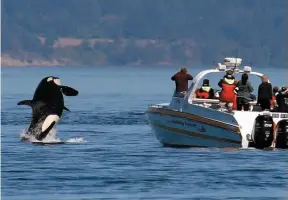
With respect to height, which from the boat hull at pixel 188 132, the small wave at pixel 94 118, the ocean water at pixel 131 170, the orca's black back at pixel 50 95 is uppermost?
the orca's black back at pixel 50 95

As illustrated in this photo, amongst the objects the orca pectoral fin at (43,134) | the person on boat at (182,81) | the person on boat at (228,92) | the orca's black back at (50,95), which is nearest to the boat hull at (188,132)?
the person on boat at (182,81)

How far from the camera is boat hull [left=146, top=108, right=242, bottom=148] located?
42.3 meters

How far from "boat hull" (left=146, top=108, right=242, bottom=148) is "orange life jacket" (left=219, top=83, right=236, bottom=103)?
952 millimetres

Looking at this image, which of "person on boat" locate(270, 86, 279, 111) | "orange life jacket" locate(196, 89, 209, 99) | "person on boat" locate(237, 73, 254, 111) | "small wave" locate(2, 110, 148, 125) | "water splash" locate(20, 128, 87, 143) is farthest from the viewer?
"small wave" locate(2, 110, 148, 125)

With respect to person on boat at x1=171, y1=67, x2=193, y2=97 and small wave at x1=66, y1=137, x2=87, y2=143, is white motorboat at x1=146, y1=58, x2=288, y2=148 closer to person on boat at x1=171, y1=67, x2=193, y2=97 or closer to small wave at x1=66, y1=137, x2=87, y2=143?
person on boat at x1=171, y1=67, x2=193, y2=97

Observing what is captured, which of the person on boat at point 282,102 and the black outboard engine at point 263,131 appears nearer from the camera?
the black outboard engine at point 263,131

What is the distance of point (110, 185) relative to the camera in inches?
1352

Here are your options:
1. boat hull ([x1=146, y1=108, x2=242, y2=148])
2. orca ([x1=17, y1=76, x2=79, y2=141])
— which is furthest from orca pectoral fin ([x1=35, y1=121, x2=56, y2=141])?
boat hull ([x1=146, y1=108, x2=242, y2=148])

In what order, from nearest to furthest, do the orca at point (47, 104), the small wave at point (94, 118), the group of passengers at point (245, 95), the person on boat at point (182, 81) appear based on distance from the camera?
1. the group of passengers at point (245, 95)
2. the person on boat at point (182, 81)
3. the orca at point (47, 104)
4. the small wave at point (94, 118)

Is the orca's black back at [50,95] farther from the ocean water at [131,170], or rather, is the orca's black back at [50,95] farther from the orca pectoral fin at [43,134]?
the ocean water at [131,170]

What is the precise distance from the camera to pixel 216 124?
1672 inches

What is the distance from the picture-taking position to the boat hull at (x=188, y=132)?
4234 centimetres

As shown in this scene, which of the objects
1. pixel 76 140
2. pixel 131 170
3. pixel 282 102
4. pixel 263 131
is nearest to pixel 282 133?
pixel 263 131

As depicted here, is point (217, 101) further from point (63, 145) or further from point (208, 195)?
point (208, 195)
